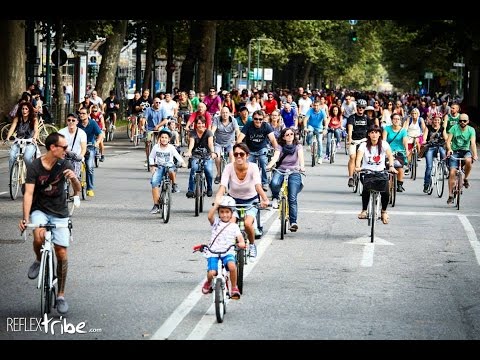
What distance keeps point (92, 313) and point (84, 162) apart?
11694 mm

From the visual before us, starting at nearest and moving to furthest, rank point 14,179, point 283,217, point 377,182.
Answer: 1. point 283,217
2. point 377,182
3. point 14,179

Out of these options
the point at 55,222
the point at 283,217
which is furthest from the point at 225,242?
the point at 283,217

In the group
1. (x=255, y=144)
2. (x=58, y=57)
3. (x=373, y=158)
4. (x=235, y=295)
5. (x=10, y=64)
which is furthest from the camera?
(x=58, y=57)

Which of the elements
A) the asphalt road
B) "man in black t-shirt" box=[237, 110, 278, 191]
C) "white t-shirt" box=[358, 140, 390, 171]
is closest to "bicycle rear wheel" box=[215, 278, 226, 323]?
the asphalt road

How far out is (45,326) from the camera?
10828mm

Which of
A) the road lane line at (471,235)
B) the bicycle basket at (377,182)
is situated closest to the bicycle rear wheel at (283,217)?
the bicycle basket at (377,182)

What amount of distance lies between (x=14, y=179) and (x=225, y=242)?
11.5 m

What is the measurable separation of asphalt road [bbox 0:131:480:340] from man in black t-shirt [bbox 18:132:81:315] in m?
0.50

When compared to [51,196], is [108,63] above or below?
above

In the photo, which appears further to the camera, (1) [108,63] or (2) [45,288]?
(1) [108,63]

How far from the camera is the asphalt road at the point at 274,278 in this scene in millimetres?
11078

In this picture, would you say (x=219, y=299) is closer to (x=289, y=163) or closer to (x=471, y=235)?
(x=289, y=163)
